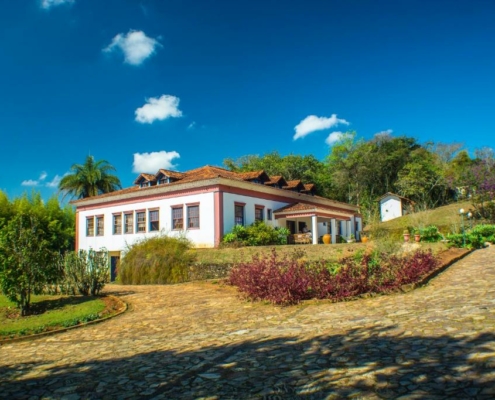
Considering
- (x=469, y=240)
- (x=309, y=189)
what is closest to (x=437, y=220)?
(x=309, y=189)

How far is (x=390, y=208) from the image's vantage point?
47.5 m

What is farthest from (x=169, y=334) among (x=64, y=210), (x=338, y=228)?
(x=64, y=210)

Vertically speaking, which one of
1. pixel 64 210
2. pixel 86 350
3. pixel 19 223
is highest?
pixel 64 210

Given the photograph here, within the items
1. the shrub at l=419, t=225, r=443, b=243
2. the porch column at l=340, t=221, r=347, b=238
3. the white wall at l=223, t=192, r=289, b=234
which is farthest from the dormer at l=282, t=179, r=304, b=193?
the shrub at l=419, t=225, r=443, b=243

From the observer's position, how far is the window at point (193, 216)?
1033 inches

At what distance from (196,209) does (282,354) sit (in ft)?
69.1

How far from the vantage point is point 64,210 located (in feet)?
134

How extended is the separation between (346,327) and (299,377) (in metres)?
2.57

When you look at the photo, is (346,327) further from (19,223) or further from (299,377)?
(19,223)

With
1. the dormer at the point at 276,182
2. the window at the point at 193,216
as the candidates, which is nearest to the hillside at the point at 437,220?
the dormer at the point at 276,182

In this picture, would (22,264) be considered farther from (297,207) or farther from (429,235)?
(297,207)

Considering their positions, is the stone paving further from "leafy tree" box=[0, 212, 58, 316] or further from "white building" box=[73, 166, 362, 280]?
"white building" box=[73, 166, 362, 280]

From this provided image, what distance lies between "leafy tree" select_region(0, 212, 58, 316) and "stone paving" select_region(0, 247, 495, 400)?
2977 millimetres

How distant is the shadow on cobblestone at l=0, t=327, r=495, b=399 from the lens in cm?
413
